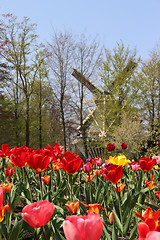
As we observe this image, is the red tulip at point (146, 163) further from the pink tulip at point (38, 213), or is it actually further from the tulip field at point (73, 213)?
the pink tulip at point (38, 213)

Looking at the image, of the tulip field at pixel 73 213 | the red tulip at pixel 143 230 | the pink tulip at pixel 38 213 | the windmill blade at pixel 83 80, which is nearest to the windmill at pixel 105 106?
the windmill blade at pixel 83 80

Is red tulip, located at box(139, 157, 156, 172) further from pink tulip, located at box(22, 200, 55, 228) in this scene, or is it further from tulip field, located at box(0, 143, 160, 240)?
pink tulip, located at box(22, 200, 55, 228)

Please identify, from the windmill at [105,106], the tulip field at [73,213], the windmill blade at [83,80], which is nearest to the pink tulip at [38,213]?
the tulip field at [73,213]

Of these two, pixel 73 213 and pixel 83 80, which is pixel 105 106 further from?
pixel 73 213

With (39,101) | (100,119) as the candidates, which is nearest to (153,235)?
(100,119)

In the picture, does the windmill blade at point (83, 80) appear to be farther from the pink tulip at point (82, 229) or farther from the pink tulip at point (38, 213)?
the pink tulip at point (82, 229)

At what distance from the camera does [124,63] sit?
66.9 feet

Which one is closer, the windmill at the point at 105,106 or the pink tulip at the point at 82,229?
the pink tulip at the point at 82,229

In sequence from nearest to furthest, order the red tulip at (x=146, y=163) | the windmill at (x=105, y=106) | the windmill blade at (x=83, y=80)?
the red tulip at (x=146, y=163) < the windmill at (x=105, y=106) < the windmill blade at (x=83, y=80)

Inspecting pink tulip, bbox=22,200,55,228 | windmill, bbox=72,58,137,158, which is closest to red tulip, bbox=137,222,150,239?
pink tulip, bbox=22,200,55,228

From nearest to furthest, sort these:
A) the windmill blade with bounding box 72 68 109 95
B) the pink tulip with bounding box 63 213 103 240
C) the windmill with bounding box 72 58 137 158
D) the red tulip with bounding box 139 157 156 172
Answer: the pink tulip with bounding box 63 213 103 240 < the red tulip with bounding box 139 157 156 172 < the windmill with bounding box 72 58 137 158 < the windmill blade with bounding box 72 68 109 95

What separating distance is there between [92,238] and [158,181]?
2804mm

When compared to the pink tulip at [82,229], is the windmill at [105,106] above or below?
above

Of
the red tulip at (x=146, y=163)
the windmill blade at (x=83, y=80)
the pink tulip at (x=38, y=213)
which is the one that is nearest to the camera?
the pink tulip at (x=38, y=213)
